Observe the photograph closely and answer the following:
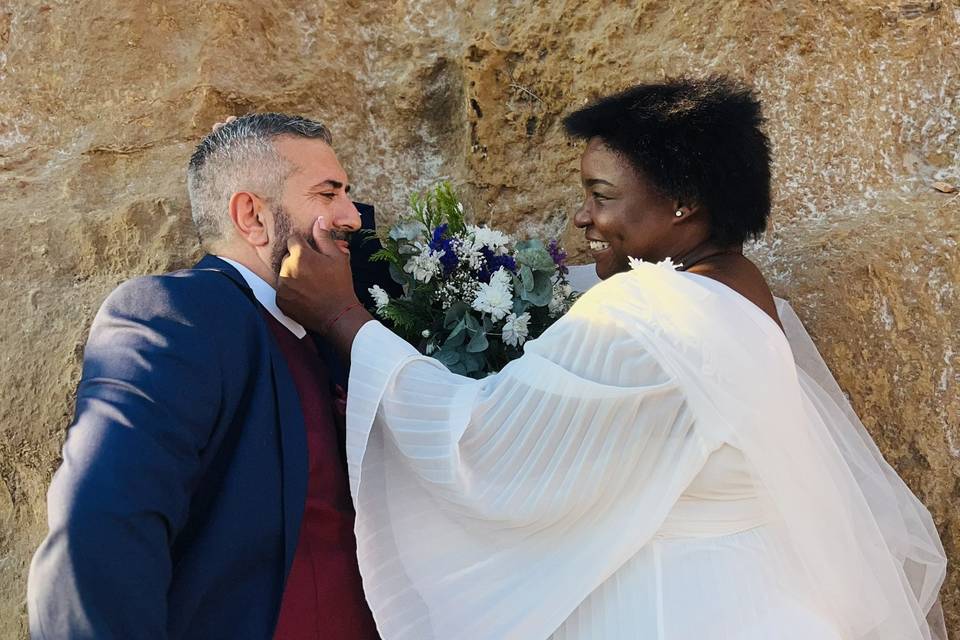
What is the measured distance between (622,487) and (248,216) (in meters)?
1.48

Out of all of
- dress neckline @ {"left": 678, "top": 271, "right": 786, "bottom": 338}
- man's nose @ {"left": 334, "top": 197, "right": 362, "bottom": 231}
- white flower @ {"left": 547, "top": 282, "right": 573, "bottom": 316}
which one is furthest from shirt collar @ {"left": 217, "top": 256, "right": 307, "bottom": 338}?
dress neckline @ {"left": 678, "top": 271, "right": 786, "bottom": 338}

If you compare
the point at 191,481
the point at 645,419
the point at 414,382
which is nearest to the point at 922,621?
the point at 645,419

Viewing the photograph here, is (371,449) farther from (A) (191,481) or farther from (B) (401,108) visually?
(B) (401,108)

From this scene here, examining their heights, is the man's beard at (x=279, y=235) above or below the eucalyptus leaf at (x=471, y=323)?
above

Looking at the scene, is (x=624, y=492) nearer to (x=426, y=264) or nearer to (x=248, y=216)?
(x=426, y=264)

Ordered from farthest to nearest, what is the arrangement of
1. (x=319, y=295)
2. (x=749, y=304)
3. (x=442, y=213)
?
(x=442, y=213) < (x=319, y=295) < (x=749, y=304)

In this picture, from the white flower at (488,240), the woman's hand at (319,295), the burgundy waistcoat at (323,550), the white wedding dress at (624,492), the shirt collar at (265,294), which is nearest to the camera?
the white wedding dress at (624,492)

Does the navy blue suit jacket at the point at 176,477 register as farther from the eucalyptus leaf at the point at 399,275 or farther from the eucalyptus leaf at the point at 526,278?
the eucalyptus leaf at the point at 526,278

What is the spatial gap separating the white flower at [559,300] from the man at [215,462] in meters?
0.79

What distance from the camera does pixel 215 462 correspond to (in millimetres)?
2797

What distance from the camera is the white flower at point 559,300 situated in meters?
3.64

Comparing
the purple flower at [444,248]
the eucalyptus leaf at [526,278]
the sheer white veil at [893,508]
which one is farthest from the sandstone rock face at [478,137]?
the purple flower at [444,248]

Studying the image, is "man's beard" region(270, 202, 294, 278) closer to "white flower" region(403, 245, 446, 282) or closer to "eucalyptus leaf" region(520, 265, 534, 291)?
"white flower" region(403, 245, 446, 282)

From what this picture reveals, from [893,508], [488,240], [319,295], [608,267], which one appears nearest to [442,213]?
[488,240]
